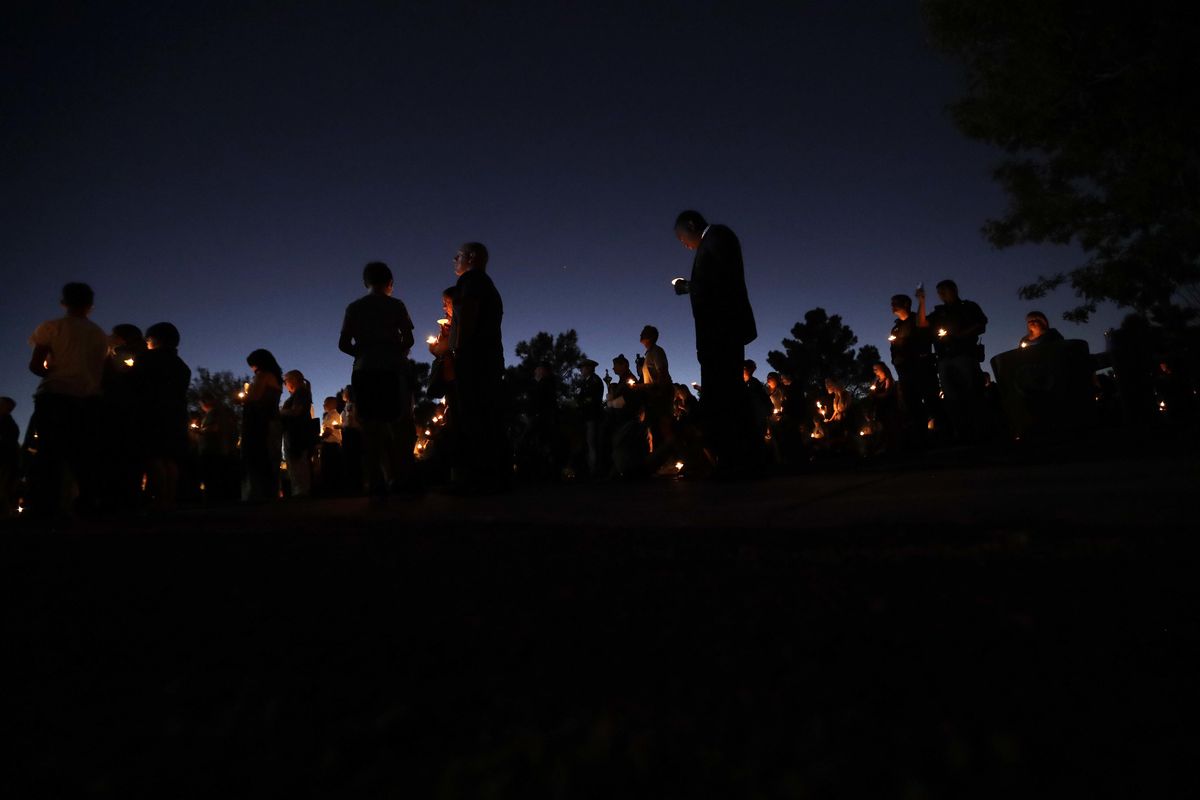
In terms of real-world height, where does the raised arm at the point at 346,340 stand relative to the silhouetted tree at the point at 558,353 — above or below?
below

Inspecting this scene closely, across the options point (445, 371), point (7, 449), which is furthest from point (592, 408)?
point (7, 449)

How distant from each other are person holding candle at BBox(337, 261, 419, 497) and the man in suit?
2.40 m

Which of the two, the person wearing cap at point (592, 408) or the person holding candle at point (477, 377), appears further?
the person wearing cap at point (592, 408)

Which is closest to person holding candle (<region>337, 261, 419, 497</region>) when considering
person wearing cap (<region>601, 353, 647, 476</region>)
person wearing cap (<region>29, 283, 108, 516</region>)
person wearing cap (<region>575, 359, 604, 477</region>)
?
person wearing cap (<region>29, 283, 108, 516</region>)

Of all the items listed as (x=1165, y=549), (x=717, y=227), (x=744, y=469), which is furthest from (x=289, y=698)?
(x=717, y=227)

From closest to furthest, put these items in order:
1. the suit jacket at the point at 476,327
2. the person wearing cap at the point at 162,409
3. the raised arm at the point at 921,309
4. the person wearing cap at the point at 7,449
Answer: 1. the suit jacket at the point at 476,327
2. the person wearing cap at the point at 162,409
3. the raised arm at the point at 921,309
4. the person wearing cap at the point at 7,449

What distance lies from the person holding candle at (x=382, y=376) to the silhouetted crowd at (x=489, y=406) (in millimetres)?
16

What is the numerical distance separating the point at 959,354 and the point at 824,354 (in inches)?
2437

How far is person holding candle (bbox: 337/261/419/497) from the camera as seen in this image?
5.64 metres

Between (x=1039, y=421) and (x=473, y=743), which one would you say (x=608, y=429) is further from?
(x=473, y=743)

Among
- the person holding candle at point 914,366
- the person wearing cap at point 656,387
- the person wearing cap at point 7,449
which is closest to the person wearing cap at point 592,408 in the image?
the person wearing cap at point 656,387

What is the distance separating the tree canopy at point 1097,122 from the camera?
1112 centimetres

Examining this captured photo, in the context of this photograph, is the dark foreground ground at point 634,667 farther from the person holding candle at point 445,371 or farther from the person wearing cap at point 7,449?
the person wearing cap at point 7,449

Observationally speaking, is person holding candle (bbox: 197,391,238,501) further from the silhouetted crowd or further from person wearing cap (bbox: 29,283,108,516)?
person wearing cap (bbox: 29,283,108,516)
